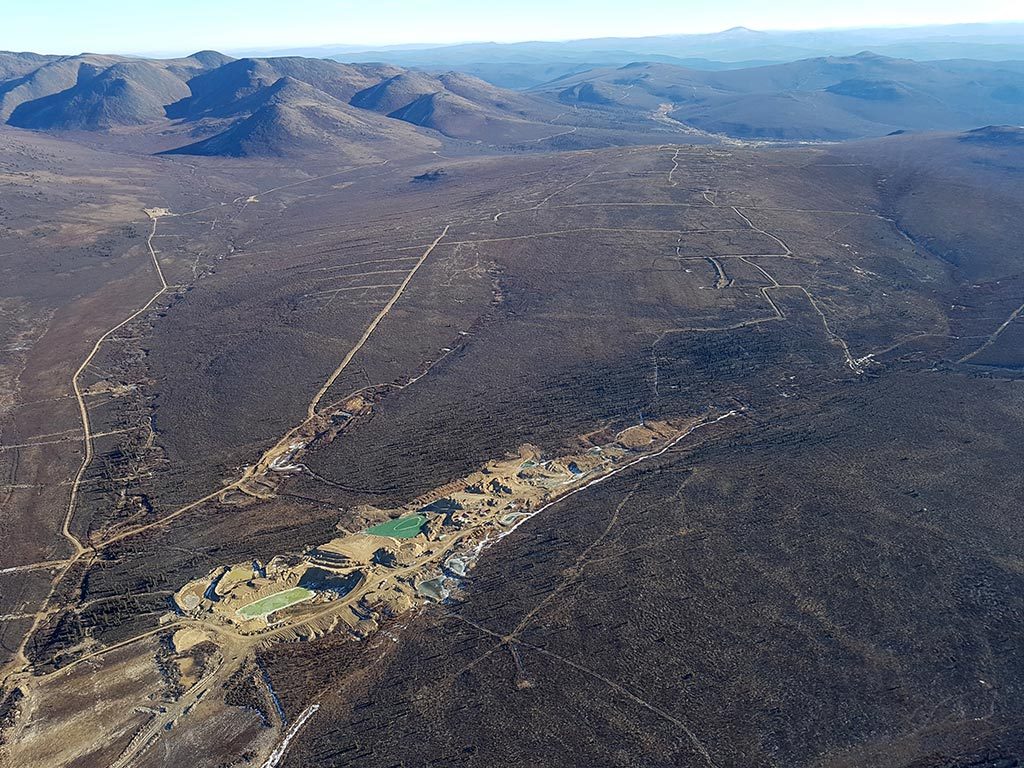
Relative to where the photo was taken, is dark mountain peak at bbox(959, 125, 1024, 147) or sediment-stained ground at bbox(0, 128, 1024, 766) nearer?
sediment-stained ground at bbox(0, 128, 1024, 766)

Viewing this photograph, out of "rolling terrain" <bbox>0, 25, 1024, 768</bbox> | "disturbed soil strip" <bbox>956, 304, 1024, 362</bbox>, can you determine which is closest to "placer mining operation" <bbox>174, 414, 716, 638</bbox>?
"rolling terrain" <bbox>0, 25, 1024, 768</bbox>

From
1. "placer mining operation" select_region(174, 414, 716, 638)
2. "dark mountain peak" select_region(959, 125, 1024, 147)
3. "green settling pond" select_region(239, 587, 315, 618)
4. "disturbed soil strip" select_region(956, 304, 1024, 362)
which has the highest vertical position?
"dark mountain peak" select_region(959, 125, 1024, 147)

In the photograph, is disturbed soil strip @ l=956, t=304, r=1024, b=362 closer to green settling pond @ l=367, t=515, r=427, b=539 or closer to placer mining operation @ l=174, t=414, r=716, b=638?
placer mining operation @ l=174, t=414, r=716, b=638

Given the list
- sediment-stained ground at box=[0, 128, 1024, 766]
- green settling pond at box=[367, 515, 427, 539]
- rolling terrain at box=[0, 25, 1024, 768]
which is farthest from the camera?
green settling pond at box=[367, 515, 427, 539]

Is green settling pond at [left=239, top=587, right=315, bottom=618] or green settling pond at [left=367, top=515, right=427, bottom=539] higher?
green settling pond at [left=367, top=515, right=427, bottom=539]

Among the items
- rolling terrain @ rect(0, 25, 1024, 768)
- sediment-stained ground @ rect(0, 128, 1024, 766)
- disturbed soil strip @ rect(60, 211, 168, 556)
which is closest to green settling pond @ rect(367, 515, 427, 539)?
rolling terrain @ rect(0, 25, 1024, 768)

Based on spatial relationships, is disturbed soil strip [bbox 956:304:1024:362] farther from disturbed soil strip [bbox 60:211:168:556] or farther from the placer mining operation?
disturbed soil strip [bbox 60:211:168:556]

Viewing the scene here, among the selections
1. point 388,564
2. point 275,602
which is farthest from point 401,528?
point 275,602

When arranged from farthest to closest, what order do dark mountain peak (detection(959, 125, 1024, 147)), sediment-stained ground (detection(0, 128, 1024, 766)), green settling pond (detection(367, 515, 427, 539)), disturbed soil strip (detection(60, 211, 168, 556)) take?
dark mountain peak (detection(959, 125, 1024, 147)), disturbed soil strip (detection(60, 211, 168, 556)), green settling pond (detection(367, 515, 427, 539)), sediment-stained ground (detection(0, 128, 1024, 766))
